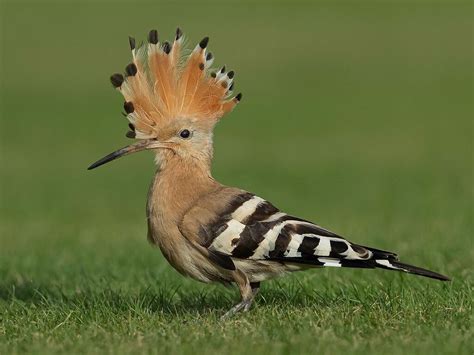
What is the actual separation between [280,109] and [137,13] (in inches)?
598

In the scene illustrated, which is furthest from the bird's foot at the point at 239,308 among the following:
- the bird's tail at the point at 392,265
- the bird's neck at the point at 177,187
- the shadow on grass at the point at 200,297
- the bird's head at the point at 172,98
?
the bird's head at the point at 172,98

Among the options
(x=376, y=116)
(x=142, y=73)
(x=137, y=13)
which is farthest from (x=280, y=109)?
(x=142, y=73)

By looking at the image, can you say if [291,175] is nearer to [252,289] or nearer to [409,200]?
[409,200]

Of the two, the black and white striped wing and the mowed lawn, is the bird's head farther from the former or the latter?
the mowed lawn

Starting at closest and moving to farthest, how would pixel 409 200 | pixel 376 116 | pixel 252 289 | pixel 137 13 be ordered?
pixel 252 289 < pixel 409 200 < pixel 376 116 < pixel 137 13

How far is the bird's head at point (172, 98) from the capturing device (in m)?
6.17

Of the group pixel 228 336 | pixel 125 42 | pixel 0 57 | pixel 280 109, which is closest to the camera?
pixel 228 336

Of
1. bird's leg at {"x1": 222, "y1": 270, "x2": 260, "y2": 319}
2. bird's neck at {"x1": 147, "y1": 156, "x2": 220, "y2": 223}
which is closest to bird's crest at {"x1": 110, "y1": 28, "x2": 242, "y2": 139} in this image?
bird's neck at {"x1": 147, "y1": 156, "x2": 220, "y2": 223}

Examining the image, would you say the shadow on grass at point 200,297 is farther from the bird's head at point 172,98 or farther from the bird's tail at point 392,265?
the bird's head at point 172,98

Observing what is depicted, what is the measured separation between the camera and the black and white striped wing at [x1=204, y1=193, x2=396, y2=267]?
5.79 metres

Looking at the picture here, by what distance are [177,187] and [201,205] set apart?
0.73 feet

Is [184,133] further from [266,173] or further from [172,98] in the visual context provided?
[266,173]

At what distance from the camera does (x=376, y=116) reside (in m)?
23.1

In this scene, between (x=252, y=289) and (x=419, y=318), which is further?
(x=252, y=289)
